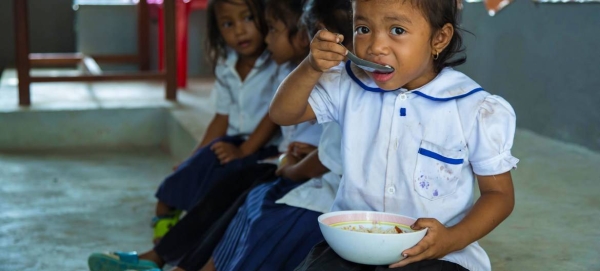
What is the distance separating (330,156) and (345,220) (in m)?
0.43

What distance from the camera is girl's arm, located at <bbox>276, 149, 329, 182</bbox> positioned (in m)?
2.08

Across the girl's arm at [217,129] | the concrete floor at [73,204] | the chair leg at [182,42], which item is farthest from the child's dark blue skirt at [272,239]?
the chair leg at [182,42]

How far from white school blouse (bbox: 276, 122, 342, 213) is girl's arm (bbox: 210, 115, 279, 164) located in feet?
2.13

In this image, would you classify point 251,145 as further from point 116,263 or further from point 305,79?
point 305,79

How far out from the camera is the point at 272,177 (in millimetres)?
2291

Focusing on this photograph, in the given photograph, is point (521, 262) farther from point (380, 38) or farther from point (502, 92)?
point (502, 92)

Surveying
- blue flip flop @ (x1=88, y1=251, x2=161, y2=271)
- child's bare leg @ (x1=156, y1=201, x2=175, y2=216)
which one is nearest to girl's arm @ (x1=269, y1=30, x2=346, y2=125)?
blue flip flop @ (x1=88, y1=251, x2=161, y2=271)

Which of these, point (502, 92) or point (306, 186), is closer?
point (306, 186)

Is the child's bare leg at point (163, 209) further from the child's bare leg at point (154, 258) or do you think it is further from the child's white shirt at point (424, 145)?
the child's white shirt at point (424, 145)

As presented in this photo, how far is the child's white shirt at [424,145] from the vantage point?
5.08 ft

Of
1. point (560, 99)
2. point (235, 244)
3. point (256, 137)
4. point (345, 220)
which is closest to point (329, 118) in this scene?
point (345, 220)

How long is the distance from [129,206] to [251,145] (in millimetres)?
816

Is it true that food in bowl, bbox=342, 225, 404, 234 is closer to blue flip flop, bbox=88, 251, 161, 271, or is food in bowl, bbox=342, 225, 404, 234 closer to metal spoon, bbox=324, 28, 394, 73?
metal spoon, bbox=324, 28, 394, 73

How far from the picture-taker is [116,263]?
2324 mm
